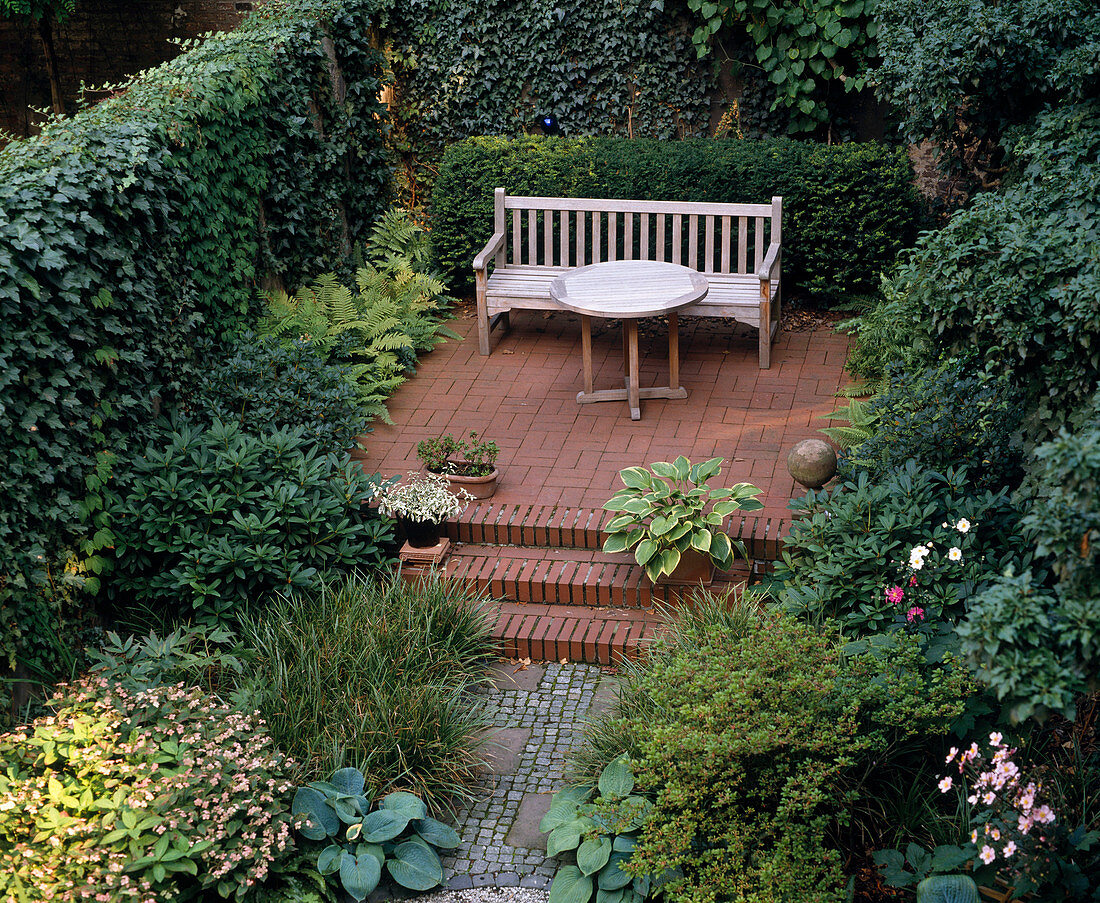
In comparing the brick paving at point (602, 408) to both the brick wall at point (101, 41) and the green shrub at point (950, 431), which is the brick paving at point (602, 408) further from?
the brick wall at point (101, 41)

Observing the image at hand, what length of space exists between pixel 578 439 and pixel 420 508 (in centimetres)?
149

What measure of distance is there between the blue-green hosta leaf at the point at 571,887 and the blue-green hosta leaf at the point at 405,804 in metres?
0.62

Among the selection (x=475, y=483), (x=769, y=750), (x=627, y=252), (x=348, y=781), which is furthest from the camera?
(x=627, y=252)

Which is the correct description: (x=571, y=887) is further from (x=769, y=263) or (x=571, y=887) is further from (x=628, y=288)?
(x=769, y=263)

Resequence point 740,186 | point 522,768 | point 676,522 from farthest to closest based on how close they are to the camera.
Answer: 1. point 740,186
2. point 676,522
3. point 522,768

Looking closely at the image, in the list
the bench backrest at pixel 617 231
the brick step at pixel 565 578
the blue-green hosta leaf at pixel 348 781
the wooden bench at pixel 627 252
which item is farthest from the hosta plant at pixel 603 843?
the bench backrest at pixel 617 231

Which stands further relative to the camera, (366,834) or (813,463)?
(813,463)

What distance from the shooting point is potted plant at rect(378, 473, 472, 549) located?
19.1 ft

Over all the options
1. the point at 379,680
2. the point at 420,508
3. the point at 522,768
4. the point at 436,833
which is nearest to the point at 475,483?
the point at 420,508

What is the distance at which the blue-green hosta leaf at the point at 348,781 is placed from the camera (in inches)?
170

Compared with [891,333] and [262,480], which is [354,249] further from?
[891,333]

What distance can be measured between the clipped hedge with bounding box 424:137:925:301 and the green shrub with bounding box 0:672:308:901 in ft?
18.3

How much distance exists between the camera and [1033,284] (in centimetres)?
400

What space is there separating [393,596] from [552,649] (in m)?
0.86
